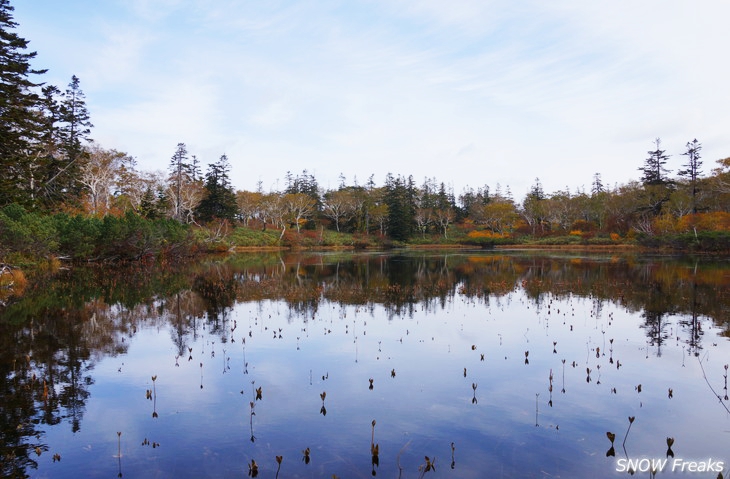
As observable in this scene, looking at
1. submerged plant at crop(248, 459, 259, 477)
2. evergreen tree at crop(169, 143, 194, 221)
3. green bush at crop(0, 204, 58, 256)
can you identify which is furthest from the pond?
evergreen tree at crop(169, 143, 194, 221)

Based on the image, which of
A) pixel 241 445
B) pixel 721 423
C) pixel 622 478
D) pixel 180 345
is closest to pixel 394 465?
pixel 241 445

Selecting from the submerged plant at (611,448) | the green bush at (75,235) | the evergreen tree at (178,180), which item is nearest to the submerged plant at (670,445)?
the submerged plant at (611,448)

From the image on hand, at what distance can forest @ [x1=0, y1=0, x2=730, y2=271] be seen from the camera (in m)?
30.5

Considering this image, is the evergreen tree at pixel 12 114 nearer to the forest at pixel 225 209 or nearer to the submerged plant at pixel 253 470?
the forest at pixel 225 209

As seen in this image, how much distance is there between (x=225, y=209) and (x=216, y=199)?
2009 millimetres

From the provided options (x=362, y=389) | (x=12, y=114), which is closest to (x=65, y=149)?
(x=12, y=114)

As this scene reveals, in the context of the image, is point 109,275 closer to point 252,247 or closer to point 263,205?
point 252,247

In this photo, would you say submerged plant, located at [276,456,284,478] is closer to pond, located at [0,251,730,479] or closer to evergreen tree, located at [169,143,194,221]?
pond, located at [0,251,730,479]

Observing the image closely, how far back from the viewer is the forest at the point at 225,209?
100 ft

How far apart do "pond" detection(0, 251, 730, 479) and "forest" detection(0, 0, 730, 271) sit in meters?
14.7

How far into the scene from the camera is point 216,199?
72.9 m

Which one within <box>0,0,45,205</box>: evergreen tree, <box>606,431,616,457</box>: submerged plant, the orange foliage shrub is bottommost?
<box>606,431,616,457</box>: submerged plant

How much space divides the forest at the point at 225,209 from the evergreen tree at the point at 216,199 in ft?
0.54

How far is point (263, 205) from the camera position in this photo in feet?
260
